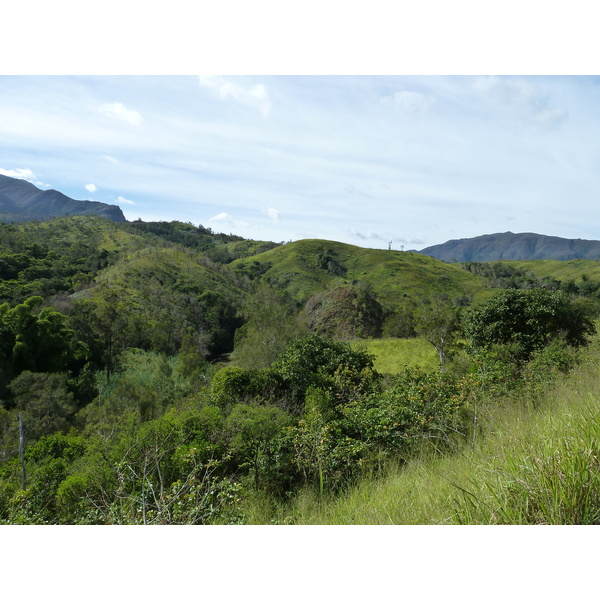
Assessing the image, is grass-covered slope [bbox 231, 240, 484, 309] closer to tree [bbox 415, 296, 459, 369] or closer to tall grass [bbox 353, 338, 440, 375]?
tall grass [bbox 353, 338, 440, 375]

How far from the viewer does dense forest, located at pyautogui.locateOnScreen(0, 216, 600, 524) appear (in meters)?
5.06

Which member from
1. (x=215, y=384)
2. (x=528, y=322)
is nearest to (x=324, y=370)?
(x=215, y=384)

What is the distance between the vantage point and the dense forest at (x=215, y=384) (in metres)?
5.06

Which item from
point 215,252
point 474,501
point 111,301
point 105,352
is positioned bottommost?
point 105,352

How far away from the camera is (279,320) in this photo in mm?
27969

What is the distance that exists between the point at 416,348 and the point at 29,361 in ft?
75.7

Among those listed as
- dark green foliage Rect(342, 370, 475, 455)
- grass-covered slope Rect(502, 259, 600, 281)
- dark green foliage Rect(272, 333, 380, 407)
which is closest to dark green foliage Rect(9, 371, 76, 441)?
dark green foliage Rect(272, 333, 380, 407)

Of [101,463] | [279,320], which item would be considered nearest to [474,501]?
[101,463]

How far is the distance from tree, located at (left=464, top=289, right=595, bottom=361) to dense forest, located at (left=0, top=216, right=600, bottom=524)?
0.17 ft

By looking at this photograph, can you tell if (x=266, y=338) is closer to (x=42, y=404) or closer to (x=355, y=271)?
(x=42, y=404)

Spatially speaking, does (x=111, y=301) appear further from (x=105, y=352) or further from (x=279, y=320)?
(x=279, y=320)

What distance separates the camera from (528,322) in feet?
44.4

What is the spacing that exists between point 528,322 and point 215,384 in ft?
33.9

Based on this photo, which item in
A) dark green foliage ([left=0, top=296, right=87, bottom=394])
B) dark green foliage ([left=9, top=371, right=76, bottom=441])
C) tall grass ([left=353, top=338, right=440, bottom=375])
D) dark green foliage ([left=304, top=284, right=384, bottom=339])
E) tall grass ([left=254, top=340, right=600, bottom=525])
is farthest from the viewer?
dark green foliage ([left=304, top=284, right=384, bottom=339])
